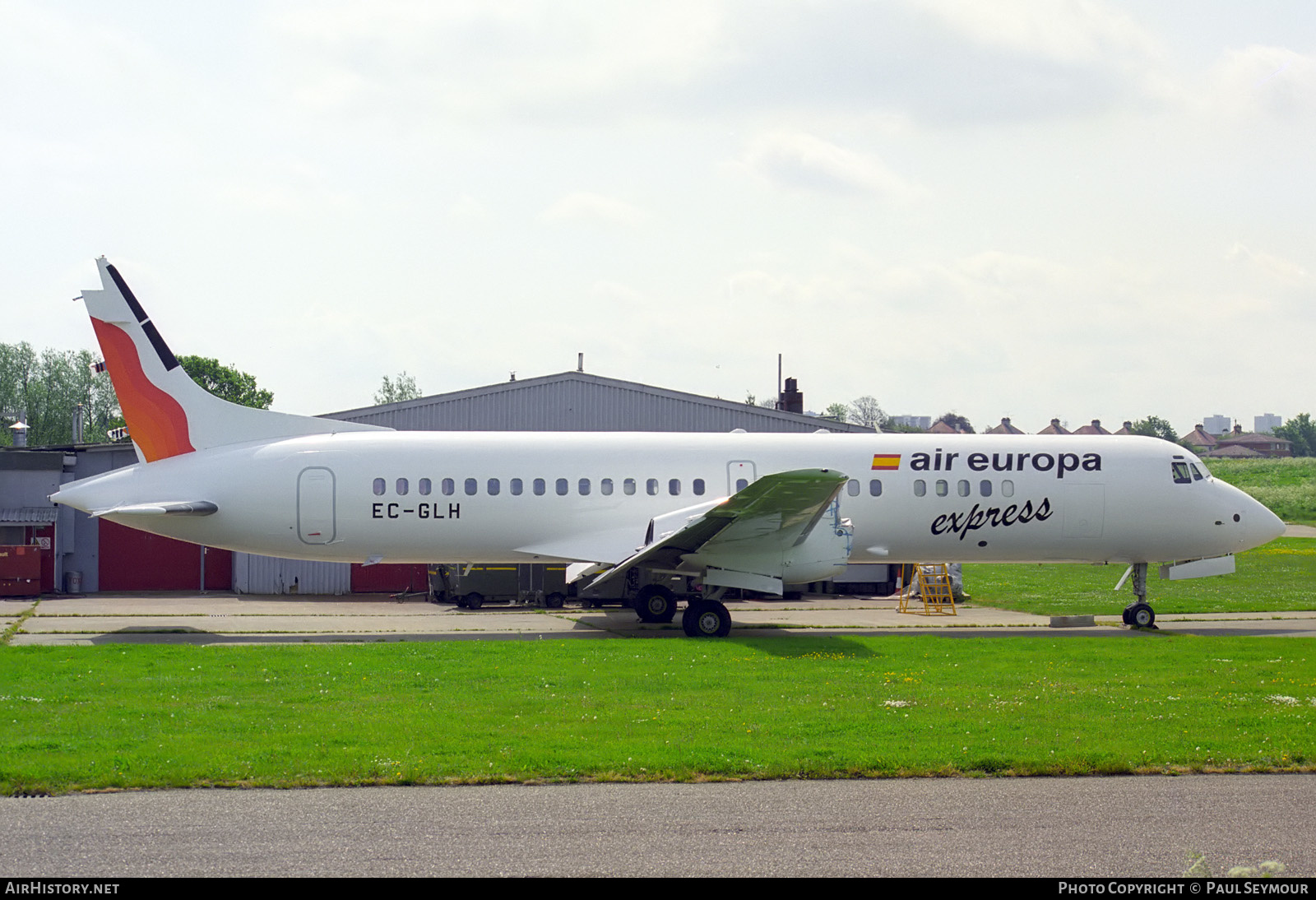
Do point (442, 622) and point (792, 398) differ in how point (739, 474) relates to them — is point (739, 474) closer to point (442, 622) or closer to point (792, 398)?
point (442, 622)

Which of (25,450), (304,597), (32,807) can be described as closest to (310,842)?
(32,807)

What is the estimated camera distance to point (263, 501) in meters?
22.3

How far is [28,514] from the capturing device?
106ft

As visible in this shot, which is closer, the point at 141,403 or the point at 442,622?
the point at 141,403

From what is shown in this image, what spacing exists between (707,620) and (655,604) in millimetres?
2452

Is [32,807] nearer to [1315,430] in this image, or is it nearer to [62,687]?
[62,687]

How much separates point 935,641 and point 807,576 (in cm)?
273

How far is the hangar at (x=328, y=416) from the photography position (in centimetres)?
3350

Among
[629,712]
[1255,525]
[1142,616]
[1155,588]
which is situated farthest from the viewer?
[1155,588]

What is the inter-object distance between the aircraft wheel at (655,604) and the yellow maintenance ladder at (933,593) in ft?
22.8

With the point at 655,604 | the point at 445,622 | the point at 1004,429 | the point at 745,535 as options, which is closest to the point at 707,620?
the point at 745,535

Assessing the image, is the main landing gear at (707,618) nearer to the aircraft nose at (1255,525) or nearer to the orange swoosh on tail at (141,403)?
the orange swoosh on tail at (141,403)

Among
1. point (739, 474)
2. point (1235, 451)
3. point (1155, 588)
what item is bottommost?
point (1155, 588)

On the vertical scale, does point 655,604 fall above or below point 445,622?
above
